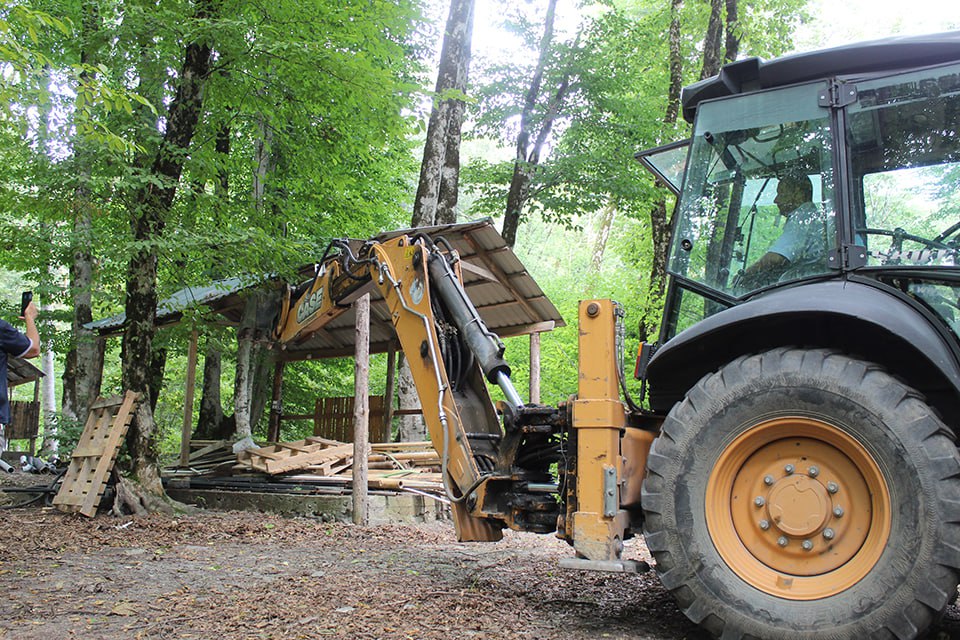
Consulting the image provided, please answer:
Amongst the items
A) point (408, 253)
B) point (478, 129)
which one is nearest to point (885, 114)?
point (408, 253)

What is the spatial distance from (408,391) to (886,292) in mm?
9554

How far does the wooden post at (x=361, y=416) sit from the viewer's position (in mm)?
8477

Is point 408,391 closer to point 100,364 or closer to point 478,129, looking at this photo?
point 100,364

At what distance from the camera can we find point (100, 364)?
13445mm

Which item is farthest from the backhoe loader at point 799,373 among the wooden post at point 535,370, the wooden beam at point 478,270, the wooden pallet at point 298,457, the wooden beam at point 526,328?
the wooden beam at point 526,328

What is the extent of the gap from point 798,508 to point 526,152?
1407cm

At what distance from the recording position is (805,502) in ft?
11.5

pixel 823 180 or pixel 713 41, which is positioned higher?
pixel 713 41

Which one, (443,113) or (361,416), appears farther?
(443,113)

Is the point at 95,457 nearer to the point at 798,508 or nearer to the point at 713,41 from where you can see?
the point at 798,508

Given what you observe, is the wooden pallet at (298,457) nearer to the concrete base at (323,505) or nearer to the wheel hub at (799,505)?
the concrete base at (323,505)

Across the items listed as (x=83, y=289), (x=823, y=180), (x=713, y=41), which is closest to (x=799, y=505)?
(x=823, y=180)

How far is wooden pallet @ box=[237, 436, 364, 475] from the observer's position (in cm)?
1020

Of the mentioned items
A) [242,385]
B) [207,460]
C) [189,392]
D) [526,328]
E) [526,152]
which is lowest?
[207,460]
